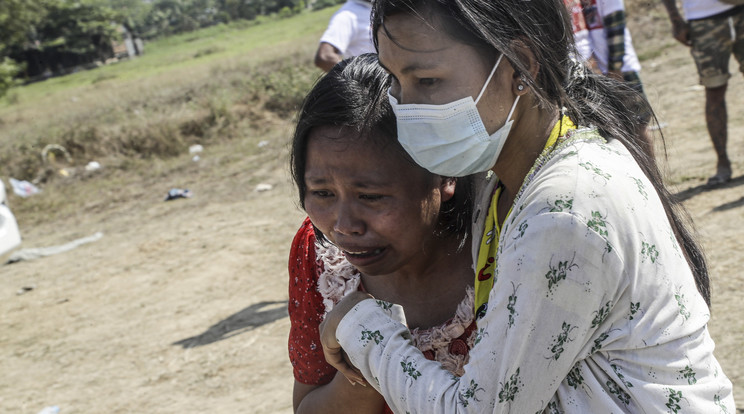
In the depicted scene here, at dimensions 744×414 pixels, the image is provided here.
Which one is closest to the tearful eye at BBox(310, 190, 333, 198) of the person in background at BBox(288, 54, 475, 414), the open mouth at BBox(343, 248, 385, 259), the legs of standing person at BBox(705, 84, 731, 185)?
the person in background at BBox(288, 54, 475, 414)

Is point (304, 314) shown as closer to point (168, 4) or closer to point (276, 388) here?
point (276, 388)

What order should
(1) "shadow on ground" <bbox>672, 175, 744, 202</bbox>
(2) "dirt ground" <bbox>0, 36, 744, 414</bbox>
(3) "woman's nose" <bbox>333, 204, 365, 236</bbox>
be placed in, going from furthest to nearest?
(1) "shadow on ground" <bbox>672, 175, 744, 202</bbox> < (2) "dirt ground" <bbox>0, 36, 744, 414</bbox> < (3) "woman's nose" <bbox>333, 204, 365, 236</bbox>

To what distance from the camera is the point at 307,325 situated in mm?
1867

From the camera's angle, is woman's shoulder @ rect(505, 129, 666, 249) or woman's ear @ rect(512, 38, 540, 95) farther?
woman's ear @ rect(512, 38, 540, 95)

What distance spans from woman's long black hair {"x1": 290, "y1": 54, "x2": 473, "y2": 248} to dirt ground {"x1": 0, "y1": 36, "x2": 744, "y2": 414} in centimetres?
122

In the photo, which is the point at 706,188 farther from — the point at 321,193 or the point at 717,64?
the point at 321,193

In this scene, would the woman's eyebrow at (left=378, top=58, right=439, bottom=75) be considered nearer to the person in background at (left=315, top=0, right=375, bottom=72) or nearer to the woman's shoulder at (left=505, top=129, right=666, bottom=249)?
the woman's shoulder at (left=505, top=129, right=666, bottom=249)

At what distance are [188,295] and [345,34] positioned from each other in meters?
2.40

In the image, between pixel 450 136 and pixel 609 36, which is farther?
pixel 609 36

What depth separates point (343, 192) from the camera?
A: 1.69 m

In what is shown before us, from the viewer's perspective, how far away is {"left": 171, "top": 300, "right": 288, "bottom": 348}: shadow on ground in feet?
15.9

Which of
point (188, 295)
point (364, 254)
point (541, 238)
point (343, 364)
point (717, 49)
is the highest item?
point (541, 238)

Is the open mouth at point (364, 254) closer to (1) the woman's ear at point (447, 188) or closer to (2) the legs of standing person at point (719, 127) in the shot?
(1) the woman's ear at point (447, 188)

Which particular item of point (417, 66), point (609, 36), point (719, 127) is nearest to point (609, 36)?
point (609, 36)
